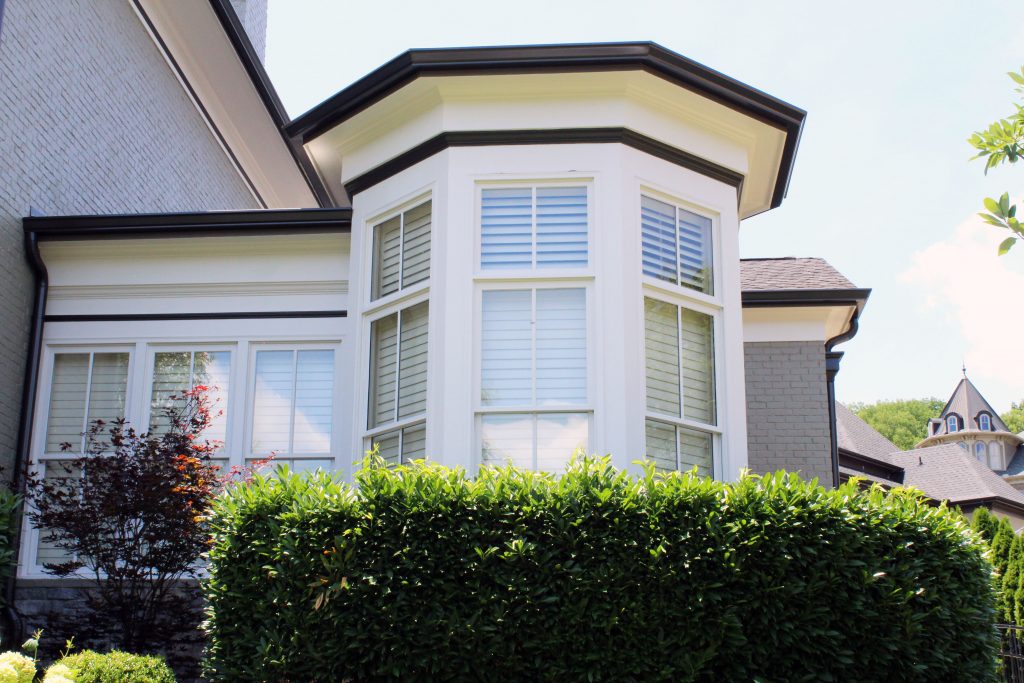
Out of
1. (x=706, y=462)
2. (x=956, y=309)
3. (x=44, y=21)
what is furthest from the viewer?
(x=956, y=309)

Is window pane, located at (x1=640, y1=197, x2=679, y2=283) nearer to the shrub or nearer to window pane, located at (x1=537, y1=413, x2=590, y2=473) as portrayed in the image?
window pane, located at (x1=537, y1=413, x2=590, y2=473)

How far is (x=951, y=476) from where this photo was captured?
3825 cm

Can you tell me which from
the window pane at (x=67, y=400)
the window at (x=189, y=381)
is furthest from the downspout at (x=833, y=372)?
the window pane at (x=67, y=400)

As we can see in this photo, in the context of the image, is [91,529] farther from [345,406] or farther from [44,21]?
[44,21]

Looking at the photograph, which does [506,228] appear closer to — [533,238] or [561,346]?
[533,238]

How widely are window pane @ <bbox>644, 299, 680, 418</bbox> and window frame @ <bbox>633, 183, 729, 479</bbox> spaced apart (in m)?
0.05

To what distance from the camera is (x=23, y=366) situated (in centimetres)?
944

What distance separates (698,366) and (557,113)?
2.20 metres

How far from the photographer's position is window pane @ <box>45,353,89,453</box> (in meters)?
9.47

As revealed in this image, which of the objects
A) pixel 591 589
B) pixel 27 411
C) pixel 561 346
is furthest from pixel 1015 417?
pixel 591 589

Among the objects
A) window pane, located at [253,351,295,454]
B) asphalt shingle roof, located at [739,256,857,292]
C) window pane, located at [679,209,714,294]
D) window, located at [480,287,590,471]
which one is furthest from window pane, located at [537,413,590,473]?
asphalt shingle roof, located at [739,256,857,292]

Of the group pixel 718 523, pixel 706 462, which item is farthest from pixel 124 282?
pixel 718 523

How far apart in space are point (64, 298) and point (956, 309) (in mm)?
95871

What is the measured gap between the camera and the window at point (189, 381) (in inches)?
368
